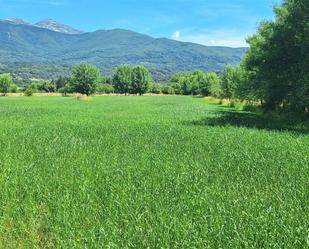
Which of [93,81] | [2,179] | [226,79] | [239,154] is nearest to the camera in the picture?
[2,179]

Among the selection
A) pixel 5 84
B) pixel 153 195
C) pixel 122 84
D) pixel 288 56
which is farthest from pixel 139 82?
pixel 153 195

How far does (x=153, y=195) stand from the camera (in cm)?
966

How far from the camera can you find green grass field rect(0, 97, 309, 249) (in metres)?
7.20

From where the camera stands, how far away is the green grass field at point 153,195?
23.6 ft

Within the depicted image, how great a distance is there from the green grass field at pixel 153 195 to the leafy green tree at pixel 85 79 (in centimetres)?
12369

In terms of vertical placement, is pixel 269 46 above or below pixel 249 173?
above

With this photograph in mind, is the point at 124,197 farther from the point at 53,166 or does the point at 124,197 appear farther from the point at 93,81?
the point at 93,81

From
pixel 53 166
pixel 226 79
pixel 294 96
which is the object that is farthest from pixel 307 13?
pixel 226 79

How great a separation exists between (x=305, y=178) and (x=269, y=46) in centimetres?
2095

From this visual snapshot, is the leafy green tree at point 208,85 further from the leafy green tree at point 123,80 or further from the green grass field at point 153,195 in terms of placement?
the green grass field at point 153,195

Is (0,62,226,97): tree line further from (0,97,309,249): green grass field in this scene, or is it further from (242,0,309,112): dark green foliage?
(0,97,309,249): green grass field

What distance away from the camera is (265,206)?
891 cm

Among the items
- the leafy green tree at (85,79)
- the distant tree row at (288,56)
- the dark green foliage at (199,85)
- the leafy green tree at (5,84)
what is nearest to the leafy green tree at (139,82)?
the dark green foliage at (199,85)

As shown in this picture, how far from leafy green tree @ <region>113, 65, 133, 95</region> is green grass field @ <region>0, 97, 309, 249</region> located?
14131 cm
